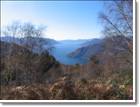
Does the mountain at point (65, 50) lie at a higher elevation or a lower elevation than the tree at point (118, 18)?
lower

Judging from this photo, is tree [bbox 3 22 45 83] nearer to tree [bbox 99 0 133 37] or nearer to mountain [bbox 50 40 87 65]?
mountain [bbox 50 40 87 65]

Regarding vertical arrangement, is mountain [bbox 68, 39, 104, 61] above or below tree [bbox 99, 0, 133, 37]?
below

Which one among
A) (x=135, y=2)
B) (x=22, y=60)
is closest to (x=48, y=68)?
(x=22, y=60)

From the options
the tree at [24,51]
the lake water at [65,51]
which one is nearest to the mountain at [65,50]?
the lake water at [65,51]

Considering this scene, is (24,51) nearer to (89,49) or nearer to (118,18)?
(89,49)

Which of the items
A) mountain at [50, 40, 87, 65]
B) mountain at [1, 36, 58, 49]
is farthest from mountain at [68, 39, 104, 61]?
mountain at [1, 36, 58, 49]

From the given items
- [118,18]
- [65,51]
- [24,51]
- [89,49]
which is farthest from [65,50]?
[118,18]

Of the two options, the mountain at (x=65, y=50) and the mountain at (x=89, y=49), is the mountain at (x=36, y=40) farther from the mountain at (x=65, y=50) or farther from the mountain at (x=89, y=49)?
the mountain at (x=89, y=49)
